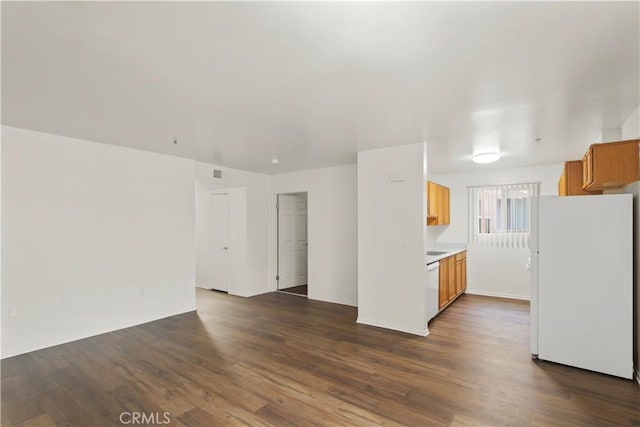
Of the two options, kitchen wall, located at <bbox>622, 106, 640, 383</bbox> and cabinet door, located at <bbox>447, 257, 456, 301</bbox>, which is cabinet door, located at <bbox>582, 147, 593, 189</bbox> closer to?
Answer: kitchen wall, located at <bbox>622, 106, 640, 383</bbox>

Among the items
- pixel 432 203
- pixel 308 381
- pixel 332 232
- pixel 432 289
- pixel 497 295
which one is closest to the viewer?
pixel 308 381

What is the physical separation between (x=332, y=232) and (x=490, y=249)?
328 cm

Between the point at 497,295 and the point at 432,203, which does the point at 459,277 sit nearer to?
the point at 497,295

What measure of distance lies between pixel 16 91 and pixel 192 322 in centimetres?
334

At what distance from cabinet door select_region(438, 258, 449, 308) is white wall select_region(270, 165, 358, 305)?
1399 millimetres

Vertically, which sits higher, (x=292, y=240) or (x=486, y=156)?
(x=486, y=156)

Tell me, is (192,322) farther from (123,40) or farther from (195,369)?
(123,40)

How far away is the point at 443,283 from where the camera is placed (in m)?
5.00

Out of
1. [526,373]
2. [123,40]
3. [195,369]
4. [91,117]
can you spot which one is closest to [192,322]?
[195,369]

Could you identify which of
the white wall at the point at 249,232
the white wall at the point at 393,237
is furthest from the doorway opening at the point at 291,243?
the white wall at the point at 393,237

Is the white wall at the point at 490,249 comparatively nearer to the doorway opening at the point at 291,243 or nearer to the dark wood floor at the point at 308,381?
the dark wood floor at the point at 308,381

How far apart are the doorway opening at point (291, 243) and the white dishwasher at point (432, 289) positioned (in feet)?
8.97

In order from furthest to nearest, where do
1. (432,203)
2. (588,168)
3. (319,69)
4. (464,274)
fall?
(464,274)
(432,203)
(588,168)
(319,69)

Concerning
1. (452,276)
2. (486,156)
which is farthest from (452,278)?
(486,156)
